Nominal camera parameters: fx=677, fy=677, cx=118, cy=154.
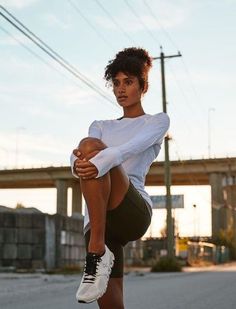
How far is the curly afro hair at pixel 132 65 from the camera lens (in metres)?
3.42

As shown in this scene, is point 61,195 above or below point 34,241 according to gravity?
above

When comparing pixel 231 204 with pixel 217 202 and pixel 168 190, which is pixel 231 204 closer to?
pixel 217 202

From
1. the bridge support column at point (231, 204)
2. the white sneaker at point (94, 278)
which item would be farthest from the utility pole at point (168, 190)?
the bridge support column at point (231, 204)

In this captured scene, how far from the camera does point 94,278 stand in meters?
2.91

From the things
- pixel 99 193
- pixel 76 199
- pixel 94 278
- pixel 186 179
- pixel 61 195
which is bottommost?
pixel 94 278

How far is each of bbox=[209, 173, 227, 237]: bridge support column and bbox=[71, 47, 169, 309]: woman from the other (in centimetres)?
7418

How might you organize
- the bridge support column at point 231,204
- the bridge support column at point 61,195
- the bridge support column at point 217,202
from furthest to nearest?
the bridge support column at point 61,195, the bridge support column at point 231,204, the bridge support column at point 217,202

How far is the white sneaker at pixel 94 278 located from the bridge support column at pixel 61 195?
79687 mm

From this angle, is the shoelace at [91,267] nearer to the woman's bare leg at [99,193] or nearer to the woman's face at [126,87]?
the woman's bare leg at [99,193]

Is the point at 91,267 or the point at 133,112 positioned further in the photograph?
the point at 133,112

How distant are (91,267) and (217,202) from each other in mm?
75483

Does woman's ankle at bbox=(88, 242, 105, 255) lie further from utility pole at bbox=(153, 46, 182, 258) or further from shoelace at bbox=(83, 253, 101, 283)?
utility pole at bbox=(153, 46, 182, 258)

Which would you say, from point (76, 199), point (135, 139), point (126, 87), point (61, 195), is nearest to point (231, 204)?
point (76, 199)

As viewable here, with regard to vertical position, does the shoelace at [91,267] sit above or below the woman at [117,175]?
below
